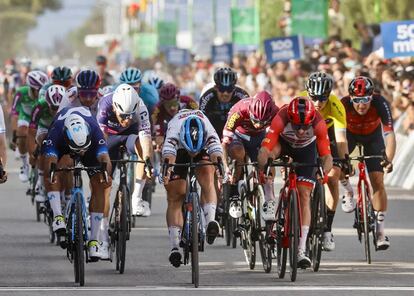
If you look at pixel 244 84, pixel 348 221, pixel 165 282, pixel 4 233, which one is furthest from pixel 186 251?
pixel 244 84

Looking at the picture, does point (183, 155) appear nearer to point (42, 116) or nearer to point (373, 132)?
point (373, 132)

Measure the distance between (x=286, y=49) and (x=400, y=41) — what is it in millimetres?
12573

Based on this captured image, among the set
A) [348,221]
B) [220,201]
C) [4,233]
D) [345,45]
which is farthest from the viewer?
[345,45]

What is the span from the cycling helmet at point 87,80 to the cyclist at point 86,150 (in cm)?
65

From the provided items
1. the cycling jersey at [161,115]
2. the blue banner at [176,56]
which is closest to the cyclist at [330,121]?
the cycling jersey at [161,115]

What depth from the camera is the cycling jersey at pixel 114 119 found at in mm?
17484

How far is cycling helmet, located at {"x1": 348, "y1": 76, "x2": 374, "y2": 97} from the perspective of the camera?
18000 millimetres

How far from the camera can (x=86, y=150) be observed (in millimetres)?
15984

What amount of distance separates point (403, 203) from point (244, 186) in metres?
8.24

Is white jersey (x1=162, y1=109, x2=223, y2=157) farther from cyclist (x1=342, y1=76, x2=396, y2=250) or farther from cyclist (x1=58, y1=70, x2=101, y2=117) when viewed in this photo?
cyclist (x1=342, y1=76, x2=396, y2=250)

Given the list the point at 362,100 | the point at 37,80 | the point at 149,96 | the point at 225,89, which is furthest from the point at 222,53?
the point at 362,100

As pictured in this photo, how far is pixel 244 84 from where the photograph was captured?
45.3 meters

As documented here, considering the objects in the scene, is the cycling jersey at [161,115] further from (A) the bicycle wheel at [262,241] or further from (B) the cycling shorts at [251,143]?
(A) the bicycle wheel at [262,241]

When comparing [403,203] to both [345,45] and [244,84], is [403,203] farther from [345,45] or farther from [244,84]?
[244,84]
